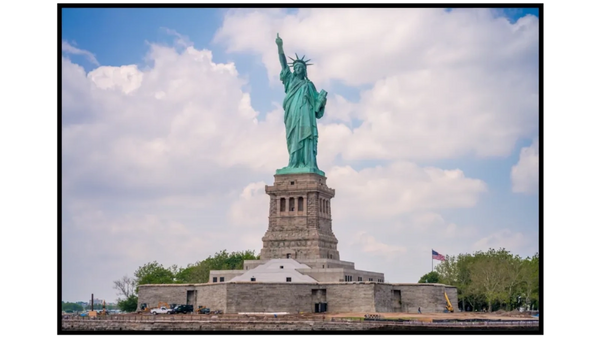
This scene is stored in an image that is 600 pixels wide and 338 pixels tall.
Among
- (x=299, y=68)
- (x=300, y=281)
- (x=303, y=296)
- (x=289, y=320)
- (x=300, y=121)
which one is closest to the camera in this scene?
(x=289, y=320)

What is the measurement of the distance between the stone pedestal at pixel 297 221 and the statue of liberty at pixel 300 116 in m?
1.13

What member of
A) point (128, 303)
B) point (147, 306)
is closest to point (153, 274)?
point (128, 303)

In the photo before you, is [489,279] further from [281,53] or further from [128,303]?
[128,303]

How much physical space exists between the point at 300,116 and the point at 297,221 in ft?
26.5

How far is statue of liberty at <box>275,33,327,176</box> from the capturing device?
73.6m

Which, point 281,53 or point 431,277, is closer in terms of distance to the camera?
point 281,53

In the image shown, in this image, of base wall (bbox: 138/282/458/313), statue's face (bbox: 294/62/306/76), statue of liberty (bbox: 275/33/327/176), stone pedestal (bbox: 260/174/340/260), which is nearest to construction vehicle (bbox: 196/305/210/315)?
base wall (bbox: 138/282/458/313)

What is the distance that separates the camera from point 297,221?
72500 mm
